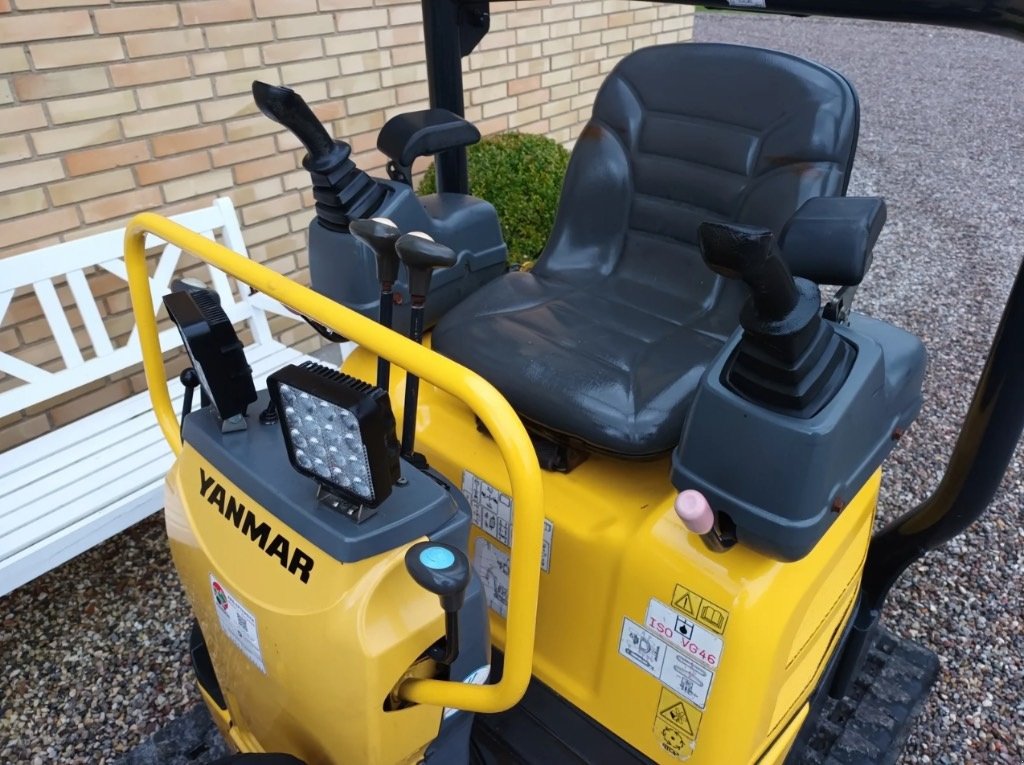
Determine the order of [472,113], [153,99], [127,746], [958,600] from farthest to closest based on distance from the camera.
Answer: [472,113] < [153,99] < [958,600] < [127,746]

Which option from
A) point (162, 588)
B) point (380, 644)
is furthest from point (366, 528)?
point (162, 588)

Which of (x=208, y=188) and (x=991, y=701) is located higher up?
(x=208, y=188)

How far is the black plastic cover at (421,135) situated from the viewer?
1700 millimetres

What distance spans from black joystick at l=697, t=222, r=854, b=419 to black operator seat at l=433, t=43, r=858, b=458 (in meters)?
0.29

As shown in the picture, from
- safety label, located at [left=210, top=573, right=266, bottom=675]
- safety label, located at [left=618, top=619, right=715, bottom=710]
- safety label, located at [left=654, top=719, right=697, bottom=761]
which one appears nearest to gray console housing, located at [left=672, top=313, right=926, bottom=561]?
safety label, located at [left=618, top=619, right=715, bottom=710]

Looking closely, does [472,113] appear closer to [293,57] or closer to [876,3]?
[293,57]

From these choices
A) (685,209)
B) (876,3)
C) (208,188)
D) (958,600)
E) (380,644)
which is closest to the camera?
(380,644)

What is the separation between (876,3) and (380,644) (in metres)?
1.15

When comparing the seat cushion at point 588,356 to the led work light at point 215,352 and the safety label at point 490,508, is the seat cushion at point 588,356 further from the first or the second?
the led work light at point 215,352

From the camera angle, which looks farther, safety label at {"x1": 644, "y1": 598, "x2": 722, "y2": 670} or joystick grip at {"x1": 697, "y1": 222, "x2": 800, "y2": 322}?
safety label at {"x1": 644, "y1": 598, "x2": 722, "y2": 670}

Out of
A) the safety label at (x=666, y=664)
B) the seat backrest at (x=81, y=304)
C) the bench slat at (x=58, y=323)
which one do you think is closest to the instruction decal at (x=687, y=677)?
the safety label at (x=666, y=664)

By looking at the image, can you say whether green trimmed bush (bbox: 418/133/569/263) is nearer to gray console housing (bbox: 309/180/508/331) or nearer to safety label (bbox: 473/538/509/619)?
gray console housing (bbox: 309/180/508/331)

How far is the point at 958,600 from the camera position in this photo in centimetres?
214

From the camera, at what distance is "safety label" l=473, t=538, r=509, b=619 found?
57.9 inches
